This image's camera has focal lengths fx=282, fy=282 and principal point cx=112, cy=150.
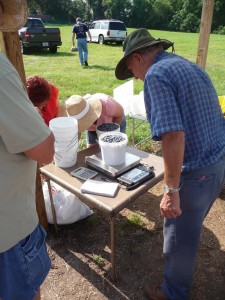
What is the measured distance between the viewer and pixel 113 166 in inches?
82.2

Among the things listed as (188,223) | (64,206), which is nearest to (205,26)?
(64,206)

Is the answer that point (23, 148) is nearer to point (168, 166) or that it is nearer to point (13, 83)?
point (13, 83)

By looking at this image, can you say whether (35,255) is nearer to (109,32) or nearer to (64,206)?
(64,206)

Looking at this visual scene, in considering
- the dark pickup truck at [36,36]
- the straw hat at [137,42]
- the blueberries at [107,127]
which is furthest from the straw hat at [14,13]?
the dark pickup truck at [36,36]

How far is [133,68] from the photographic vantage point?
5.64ft

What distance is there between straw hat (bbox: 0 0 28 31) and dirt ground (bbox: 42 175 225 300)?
1.88m

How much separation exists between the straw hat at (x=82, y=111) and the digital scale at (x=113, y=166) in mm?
357

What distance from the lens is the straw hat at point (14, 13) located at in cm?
133

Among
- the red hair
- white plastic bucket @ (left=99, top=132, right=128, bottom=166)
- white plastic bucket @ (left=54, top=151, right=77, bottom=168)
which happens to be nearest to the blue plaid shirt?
white plastic bucket @ (left=99, top=132, right=128, bottom=166)

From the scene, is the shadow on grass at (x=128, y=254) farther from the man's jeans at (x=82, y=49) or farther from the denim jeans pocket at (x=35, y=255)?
the man's jeans at (x=82, y=49)

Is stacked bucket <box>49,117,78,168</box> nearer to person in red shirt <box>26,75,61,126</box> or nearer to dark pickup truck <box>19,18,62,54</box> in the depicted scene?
person in red shirt <box>26,75,61,126</box>

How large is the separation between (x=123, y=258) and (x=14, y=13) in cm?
204

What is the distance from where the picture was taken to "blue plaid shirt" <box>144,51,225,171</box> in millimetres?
1369

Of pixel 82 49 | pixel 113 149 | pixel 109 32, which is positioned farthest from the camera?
pixel 109 32
